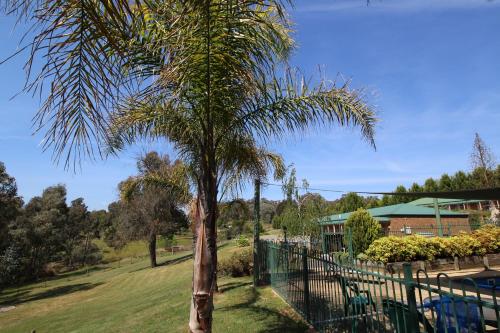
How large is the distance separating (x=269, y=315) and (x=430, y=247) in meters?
8.53

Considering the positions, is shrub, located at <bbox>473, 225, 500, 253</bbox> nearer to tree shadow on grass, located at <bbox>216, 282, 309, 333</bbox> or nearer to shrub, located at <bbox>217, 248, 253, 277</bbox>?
shrub, located at <bbox>217, 248, 253, 277</bbox>

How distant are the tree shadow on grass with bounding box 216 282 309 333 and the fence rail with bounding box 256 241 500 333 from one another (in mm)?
266

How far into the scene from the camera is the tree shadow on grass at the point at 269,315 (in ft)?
23.8

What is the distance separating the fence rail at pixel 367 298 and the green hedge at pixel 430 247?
5.83 meters

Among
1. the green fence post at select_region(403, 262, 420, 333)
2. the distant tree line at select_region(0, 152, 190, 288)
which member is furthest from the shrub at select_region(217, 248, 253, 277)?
the green fence post at select_region(403, 262, 420, 333)

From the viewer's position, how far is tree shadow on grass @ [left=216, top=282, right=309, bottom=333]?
7254mm

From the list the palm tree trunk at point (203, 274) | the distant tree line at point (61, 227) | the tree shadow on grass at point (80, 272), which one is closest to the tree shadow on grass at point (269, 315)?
the palm tree trunk at point (203, 274)

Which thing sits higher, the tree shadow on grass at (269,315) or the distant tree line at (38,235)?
the distant tree line at (38,235)

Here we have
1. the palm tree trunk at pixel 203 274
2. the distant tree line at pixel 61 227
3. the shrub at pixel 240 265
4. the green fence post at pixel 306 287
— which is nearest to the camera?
the palm tree trunk at pixel 203 274

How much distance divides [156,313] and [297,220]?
1048cm

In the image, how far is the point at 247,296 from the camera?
10.6 meters

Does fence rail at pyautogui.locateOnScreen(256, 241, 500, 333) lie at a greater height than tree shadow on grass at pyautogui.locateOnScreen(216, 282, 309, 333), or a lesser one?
greater

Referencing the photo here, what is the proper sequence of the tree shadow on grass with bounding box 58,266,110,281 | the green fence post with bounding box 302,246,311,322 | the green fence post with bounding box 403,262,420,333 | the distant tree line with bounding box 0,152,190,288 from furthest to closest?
the tree shadow on grass with bounding box 58,266,110,281 → the distant tree line with bounding box 0,152,190,288 → the green fence post with bounding box 302,246,311,322 → the green fence post with bounding box 403,262,420,333

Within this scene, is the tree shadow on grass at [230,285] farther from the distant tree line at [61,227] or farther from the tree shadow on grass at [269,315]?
the distant tree line at [61,227]
